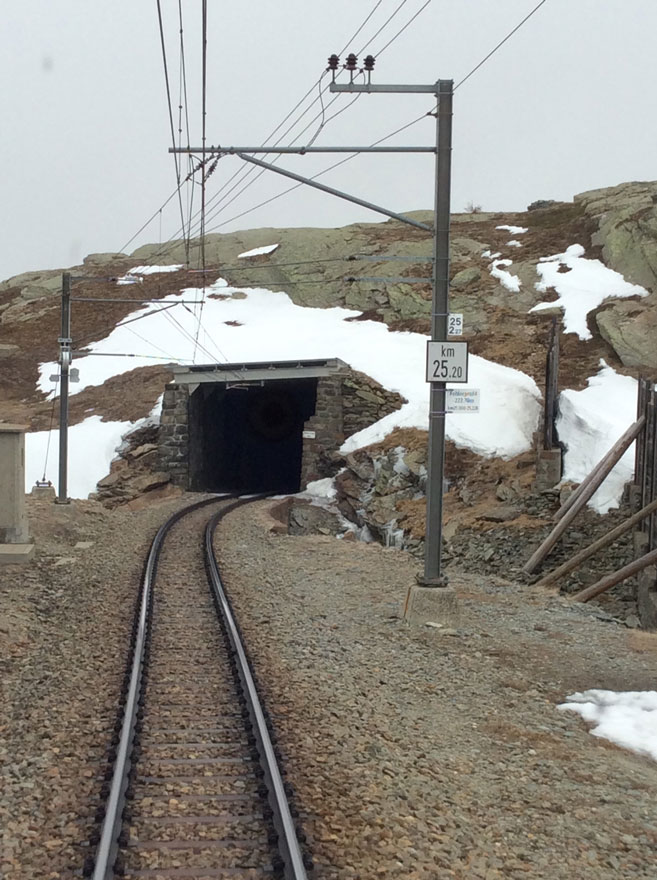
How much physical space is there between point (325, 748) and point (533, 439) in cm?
2036

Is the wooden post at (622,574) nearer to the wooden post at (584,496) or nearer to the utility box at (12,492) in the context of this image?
the wooden post at (584,496)

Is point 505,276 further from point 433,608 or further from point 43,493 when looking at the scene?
point 433,608

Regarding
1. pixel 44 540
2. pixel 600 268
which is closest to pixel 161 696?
pixel 44 540

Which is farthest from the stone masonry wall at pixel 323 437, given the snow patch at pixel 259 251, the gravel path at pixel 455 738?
Answer: the snow patch at pixel 259 251

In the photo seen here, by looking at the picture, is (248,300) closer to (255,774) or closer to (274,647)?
(274,647)

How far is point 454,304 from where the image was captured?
4344 centimetres

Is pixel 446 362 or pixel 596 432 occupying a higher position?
pixel 446 362

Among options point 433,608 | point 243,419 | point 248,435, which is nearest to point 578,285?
point 243,419

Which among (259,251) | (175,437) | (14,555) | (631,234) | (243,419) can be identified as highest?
(259,251)

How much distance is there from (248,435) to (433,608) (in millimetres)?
31908

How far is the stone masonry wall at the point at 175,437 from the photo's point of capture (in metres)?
29.3

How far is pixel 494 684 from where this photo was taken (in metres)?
8.38

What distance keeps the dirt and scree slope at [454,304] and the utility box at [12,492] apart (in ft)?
19.6

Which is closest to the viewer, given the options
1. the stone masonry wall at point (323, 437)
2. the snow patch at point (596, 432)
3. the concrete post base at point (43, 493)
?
the snow patch at point (596, 432)
